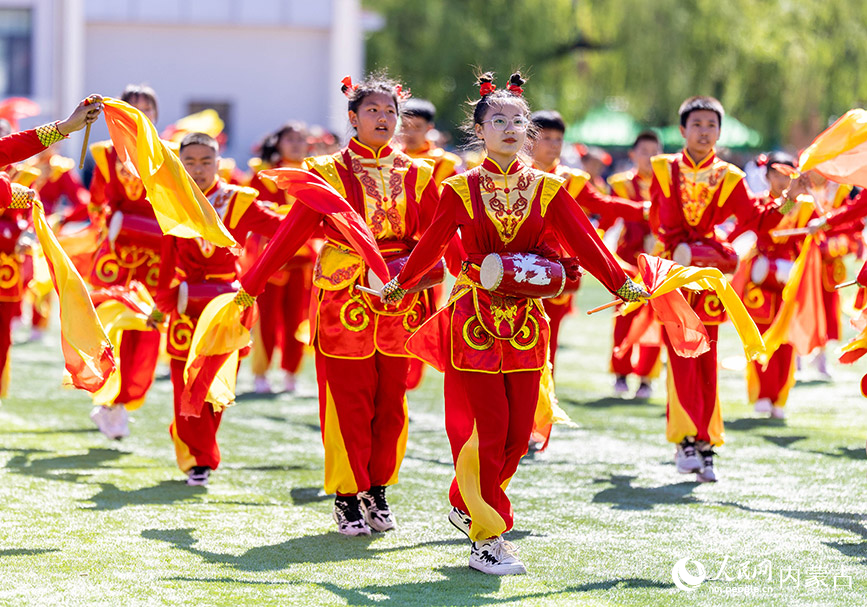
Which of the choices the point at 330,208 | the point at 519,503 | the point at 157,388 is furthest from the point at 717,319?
the point at 157,388

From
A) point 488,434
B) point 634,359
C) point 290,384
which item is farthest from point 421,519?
point 290,384

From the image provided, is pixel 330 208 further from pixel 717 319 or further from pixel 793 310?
pixel 793 310

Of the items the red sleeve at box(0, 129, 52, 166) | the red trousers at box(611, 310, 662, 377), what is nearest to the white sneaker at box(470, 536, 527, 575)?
the red sleeve at box(0, 129, 52, 166)

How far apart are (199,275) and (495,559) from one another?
2.41 m

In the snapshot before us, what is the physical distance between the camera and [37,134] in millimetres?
5352

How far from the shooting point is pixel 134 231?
309 inches

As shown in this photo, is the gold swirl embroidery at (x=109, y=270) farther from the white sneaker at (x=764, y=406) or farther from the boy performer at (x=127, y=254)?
the white sneaker at (x=764, y=406)

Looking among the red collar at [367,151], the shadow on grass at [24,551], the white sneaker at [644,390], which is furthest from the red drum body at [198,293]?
the white sneaker at [644,390]

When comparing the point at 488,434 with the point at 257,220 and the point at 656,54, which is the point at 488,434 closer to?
the point at 257,220

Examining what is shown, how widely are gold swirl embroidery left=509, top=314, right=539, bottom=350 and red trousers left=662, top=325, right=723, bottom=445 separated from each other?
79.9 inches

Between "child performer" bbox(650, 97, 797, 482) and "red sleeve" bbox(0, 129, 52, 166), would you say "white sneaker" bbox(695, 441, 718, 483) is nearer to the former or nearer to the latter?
"child performer" bbox(650, 97, 797, 482)

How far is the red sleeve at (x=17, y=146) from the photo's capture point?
5312mm

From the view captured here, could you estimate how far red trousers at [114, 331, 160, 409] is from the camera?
7.73 m

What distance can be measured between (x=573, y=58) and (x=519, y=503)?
24.1 meters
